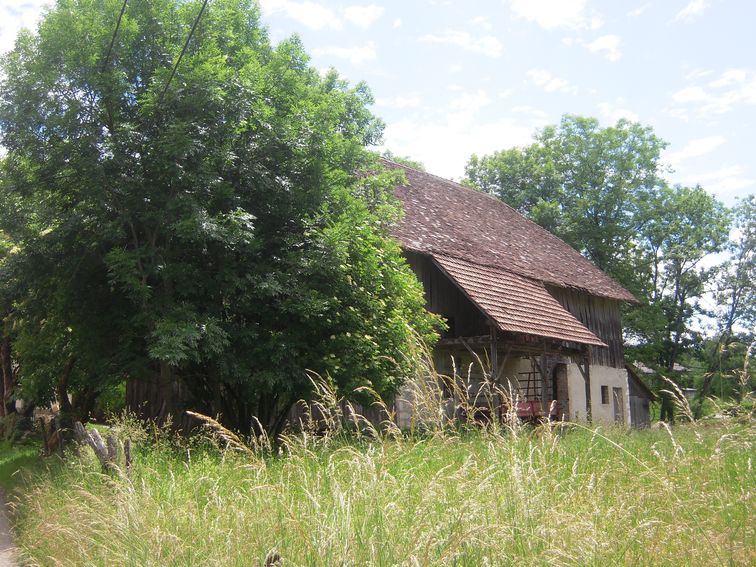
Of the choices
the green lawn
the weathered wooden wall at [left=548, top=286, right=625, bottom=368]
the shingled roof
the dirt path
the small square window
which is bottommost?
the green lawn

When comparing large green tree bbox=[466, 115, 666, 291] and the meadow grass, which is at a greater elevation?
large green tree bbox=[466, 115, 666, 291]

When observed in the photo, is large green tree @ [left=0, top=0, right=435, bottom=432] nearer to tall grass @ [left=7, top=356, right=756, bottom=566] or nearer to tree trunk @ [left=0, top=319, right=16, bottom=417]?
tall grass @ [left=7, top=356, right=756, bottom=566]

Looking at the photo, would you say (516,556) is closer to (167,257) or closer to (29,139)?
(167,257)

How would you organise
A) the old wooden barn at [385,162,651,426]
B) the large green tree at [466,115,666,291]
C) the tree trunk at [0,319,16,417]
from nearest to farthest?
the old wooden barn at [385,162,651,426]
the tree trunk at [0,319,16,417]
the large green tree at [466,115,666,291]

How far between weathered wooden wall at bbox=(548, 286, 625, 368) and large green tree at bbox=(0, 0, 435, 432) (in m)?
12.3

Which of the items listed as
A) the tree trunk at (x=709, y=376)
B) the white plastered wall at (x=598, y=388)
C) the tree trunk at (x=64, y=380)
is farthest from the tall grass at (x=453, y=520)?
the white plastered wall at (x=598, y=388)

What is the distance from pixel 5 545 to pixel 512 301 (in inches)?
483

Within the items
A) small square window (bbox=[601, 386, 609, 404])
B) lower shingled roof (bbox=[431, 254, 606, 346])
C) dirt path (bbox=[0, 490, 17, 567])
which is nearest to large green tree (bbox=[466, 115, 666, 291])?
small square window (bbox=[601, 386, 609, 404])

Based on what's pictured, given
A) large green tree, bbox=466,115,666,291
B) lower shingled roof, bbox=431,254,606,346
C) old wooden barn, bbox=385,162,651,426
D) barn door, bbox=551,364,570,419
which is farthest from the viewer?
large green tree, bbox=466,115,666,291

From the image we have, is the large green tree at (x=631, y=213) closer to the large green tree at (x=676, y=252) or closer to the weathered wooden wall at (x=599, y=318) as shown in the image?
the large green tree at (x=676, y=252)

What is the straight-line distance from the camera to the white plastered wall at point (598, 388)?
76.0ft

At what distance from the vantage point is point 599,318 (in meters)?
25.1

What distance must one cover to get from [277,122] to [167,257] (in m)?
2.65

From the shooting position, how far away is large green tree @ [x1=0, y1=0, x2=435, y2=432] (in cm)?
1031
